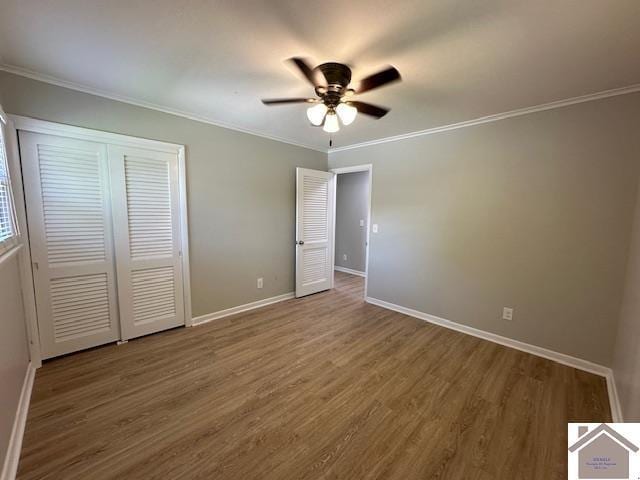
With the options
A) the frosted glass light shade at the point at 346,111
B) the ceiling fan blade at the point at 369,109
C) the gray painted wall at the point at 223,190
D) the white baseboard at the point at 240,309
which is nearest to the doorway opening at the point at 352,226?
the white baseboard at the point at 240,309

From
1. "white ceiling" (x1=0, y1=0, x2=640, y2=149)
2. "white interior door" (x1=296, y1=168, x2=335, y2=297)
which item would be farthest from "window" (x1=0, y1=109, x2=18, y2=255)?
"white interior door" (x1=296, y1=168, x2=335, y2=297)

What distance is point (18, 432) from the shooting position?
154cm

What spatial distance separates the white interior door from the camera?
3906 millimetres

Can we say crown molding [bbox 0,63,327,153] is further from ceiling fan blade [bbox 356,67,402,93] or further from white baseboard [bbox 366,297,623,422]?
white baseboard [bbox 366,297,623,422]

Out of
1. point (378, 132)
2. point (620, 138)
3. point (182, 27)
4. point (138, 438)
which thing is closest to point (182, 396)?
point (138, 438)

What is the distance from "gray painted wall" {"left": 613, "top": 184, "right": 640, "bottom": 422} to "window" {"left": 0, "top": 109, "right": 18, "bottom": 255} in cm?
389

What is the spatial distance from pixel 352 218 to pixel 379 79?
4227 millimetres

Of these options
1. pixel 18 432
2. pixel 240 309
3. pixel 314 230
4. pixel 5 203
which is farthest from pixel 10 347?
pixel 314 230

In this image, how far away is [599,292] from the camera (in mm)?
2230

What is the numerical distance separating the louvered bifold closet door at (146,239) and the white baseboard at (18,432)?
76 centimetres

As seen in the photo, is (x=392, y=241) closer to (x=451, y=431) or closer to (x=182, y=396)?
(x=451, y=431)

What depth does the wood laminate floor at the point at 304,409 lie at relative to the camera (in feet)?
4.70

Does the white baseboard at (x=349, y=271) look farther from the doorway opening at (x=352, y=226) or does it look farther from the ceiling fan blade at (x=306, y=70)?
the ceiling fan blade at (x=306, y=70)

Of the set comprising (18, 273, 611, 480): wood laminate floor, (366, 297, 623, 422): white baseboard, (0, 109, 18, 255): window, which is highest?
(0, 109, 18, 255): window
